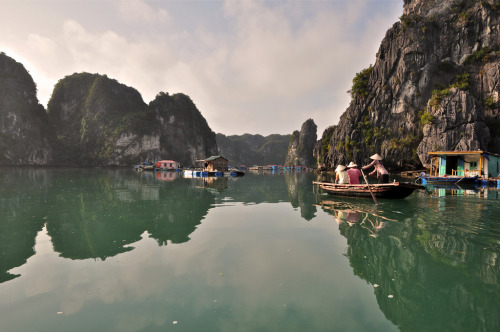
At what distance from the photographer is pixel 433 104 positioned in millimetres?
46562

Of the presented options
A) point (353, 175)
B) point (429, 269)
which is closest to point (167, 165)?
point (353, 175)

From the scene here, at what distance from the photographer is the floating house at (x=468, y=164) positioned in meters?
29.3

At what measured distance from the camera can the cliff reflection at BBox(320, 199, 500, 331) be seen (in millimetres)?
4441

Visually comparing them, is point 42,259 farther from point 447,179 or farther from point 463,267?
point 447,179

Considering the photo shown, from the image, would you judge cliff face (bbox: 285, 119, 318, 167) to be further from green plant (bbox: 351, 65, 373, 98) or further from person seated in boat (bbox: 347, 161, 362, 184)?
person seated in boat (bbox: 347, 161, 362, 184)

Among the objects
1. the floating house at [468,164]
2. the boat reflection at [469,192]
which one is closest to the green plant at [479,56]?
the floating house at [468,164]

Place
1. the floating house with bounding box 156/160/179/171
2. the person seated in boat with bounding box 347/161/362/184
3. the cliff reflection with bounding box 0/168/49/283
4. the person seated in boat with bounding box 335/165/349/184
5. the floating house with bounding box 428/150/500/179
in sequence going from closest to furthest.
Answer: the cliff reflection with bounding box 0/168/49/283
the person seated in boat with bounding box 347/161/362/184
the person seated in boat with bounding box 335/165/349/184
the floating house with bounding box 428/150/500/179
the floating house with bounding box 156/160/179/171

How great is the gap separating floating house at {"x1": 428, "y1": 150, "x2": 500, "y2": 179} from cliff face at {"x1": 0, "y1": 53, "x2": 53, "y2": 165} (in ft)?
446

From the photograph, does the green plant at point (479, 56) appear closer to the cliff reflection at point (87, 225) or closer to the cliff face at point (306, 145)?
the cliff reflection at point (87, 225)

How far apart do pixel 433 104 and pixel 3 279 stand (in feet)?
196

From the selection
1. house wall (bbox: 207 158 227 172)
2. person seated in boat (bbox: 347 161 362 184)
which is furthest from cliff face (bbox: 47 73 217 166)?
person seated in boat (bbox: 347 161 362 184)

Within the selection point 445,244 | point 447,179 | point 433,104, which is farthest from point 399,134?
point 445,244

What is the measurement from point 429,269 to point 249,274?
15.4 feet

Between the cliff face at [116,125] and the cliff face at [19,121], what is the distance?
8.96 metres
